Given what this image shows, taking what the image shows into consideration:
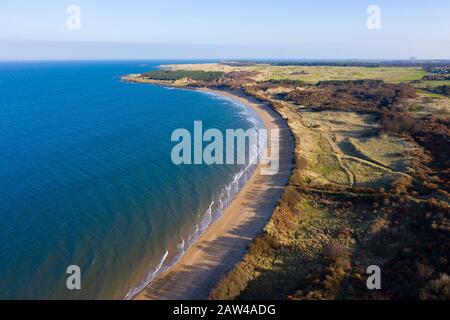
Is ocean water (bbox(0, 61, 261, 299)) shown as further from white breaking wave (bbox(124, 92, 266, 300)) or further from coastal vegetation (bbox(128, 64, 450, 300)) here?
coastal vegetation (bbox(128, 64, 450, 300))

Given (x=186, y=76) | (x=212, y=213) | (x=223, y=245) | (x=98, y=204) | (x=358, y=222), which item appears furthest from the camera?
(x=186, y=76)

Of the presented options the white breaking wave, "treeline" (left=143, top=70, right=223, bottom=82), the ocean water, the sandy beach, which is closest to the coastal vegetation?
the sandy beach

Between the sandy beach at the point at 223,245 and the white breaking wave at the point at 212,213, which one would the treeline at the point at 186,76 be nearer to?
the white breaking wave at the point at 212,213

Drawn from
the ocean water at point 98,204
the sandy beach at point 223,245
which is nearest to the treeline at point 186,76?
the ocean water at point 98,204

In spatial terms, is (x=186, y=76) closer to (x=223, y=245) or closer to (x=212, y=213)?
(x=212, y=213)

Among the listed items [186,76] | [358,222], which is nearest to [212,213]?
[358,222]

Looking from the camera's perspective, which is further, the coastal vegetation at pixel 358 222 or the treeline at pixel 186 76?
the treeline at pixel 186 76
